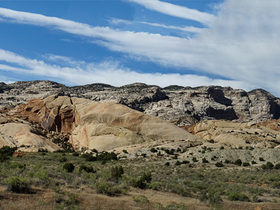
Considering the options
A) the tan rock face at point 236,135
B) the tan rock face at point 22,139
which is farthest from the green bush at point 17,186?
the tan rock face at point 236,135

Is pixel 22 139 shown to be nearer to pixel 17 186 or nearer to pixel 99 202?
pixel 17 186

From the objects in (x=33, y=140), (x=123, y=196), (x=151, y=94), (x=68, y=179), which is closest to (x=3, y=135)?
(x=33, y=140)

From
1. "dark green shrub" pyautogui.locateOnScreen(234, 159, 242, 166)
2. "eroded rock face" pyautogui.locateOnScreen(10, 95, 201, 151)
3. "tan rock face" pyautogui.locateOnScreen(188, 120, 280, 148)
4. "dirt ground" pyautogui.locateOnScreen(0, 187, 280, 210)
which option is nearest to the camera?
"dirt ground" pyautogui.locateOnScreen(0, 187, 280, 210)

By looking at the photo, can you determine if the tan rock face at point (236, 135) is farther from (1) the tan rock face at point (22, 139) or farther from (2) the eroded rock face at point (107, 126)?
(1) the tan rock face at point (22, 139)

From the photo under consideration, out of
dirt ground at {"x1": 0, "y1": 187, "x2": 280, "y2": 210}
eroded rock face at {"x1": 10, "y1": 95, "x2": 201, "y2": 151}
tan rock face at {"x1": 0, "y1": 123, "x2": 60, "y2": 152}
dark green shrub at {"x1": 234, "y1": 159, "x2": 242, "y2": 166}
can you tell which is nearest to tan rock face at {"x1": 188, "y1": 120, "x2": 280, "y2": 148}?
eroded rock face at {"x1": 10, "y1": 95, "x2": 201, "y2": 151}

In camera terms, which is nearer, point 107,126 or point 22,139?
point 22,139

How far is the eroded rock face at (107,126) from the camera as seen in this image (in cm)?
6538

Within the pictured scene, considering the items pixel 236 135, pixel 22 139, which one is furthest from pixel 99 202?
pixel 236 135

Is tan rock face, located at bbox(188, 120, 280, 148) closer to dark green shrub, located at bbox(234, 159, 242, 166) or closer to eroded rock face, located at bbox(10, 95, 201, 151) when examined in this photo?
eroded rock face, located at bbox(10, 95, 201, 151)

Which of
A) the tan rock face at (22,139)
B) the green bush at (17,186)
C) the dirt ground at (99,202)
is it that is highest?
the green bush at (17,186)

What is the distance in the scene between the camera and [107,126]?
6712 centimetres

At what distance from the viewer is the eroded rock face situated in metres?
65.4

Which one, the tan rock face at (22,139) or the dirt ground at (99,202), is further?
the tan rock face at (22,139)

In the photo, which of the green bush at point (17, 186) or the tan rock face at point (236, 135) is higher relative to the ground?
the tan rock face at point (236, 135)
